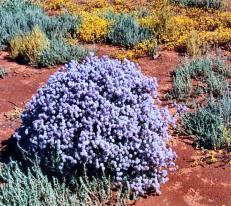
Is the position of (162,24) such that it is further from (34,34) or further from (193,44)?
(34,34)

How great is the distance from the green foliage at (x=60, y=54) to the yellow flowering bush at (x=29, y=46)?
102 mm

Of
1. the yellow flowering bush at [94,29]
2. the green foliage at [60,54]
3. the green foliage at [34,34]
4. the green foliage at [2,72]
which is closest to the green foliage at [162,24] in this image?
the yellow flowering bush at [94,29]

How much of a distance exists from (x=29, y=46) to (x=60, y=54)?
1.56ft

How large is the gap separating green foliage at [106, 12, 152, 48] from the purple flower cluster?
3.31 meters

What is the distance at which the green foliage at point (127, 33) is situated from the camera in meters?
7.54

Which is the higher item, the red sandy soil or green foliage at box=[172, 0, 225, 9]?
green foliage at box=[172, 0, 225, 9]

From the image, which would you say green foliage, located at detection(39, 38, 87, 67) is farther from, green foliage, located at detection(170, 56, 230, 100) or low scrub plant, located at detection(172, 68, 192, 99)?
low scrub plant, located at detection(172, 68, 192, 99)

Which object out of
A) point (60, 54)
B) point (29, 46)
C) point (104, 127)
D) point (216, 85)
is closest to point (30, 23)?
point (29, 46)

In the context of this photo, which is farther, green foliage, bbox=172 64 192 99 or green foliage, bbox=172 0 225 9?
green foliage, bbox=172 0 225 9

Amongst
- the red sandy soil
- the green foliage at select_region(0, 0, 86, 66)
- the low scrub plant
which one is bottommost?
the red sandy soil

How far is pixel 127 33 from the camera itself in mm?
7555

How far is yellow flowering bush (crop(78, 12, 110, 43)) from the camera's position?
7848 mm

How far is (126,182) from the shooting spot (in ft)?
13.1

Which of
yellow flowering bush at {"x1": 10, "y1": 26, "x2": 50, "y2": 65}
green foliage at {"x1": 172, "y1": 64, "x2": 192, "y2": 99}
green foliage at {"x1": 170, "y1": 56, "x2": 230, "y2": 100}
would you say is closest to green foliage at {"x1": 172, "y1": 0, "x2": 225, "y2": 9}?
green foliage at {"x1": 170, "y1": 56, "x2": 230, "y2": 100}
